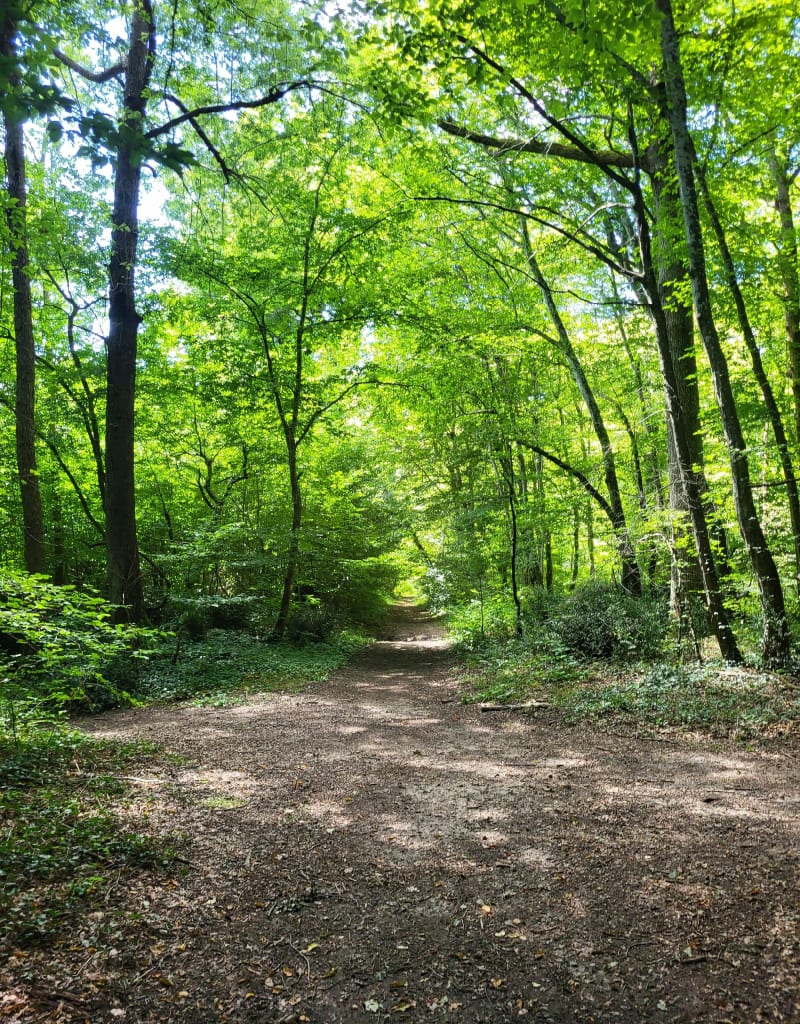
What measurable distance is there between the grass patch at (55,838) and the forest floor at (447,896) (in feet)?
0.47

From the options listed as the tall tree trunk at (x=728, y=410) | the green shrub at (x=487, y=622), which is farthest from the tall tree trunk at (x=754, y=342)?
the green shrub at (x=487, y=622)

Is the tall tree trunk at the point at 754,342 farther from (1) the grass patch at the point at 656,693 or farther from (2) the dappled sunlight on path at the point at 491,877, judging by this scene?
(2) the dappled sunlight on path at the point at 491,877

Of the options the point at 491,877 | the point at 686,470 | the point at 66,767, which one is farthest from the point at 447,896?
the point at 686,470

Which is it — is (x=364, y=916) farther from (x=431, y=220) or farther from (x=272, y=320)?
(x=431, y=220)

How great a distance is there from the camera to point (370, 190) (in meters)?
13.8

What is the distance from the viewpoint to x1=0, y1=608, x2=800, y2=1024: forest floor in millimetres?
2359

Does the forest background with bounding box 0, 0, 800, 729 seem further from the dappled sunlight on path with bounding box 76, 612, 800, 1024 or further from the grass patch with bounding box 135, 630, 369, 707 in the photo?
the dappled sunlight on path with bounding box 76, 612, 800, 1024

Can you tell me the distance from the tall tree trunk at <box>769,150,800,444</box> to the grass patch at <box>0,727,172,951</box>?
9.75 m

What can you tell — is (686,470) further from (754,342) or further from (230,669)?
(230,669)

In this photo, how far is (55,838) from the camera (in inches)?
130

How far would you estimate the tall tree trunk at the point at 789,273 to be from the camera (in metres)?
8.29

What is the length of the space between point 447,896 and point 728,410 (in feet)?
21.3

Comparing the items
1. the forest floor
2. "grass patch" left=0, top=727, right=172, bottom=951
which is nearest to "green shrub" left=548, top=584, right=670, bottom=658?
the forest floor

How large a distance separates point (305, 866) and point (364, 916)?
60 cm
